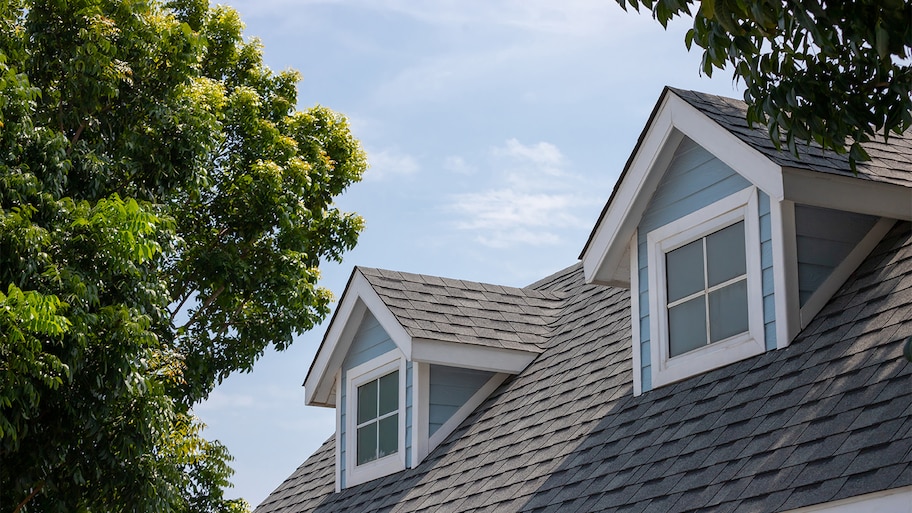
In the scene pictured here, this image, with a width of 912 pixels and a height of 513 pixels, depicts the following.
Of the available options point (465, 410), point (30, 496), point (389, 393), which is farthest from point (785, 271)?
point (30, 496)

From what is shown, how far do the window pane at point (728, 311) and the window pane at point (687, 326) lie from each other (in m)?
0.10

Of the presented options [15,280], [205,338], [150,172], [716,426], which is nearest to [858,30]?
[716,426]

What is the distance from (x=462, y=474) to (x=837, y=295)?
3.45 metres

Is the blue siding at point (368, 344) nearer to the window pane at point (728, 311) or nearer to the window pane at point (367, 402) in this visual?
the window pane at point (367, 402)

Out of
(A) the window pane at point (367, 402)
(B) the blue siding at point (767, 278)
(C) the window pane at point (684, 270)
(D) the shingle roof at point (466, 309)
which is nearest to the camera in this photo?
(B) the blue siding at point (767, 278)

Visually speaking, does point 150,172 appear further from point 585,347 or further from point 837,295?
point 837,295

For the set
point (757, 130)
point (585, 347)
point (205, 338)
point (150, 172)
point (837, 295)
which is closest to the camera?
point (837, 295)

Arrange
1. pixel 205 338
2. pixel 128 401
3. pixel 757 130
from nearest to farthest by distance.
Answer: pixel 757 130 < pixel 128 401 < pixel 205 338

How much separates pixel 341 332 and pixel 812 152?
558 cm

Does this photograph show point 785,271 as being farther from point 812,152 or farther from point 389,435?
point 389,435

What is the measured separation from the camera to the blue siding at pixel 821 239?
7258 millimetres

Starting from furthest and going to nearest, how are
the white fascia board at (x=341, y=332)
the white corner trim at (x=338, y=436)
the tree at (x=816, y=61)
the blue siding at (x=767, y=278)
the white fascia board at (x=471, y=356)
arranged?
the white corner trim at (x=338, y=436)
the white fascia board at (x=341, y=332)
the white fascia board at (x=471, y=356)
the blue siding at (x=767, y=278)
the tree at (x=816, y=61)

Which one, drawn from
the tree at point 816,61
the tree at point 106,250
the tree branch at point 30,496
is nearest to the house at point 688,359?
the tree at point 816,61

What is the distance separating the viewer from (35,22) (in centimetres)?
1244
